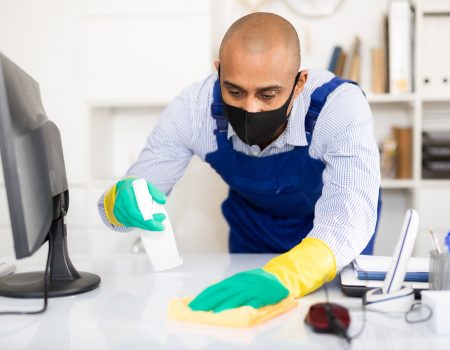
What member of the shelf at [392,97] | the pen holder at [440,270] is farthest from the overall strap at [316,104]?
the shelf at [392,97]

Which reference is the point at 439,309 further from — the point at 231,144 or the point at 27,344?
the point at 231,144

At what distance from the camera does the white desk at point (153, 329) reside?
2.96 feet

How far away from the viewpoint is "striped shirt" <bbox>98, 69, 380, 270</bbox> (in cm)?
130

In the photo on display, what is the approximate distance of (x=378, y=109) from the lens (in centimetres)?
300

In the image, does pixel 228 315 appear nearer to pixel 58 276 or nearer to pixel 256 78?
pixel 58 276

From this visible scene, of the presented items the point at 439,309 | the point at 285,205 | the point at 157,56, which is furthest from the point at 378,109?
the point at 439,309

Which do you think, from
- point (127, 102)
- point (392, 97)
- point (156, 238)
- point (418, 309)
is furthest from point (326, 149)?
point (127, 102)

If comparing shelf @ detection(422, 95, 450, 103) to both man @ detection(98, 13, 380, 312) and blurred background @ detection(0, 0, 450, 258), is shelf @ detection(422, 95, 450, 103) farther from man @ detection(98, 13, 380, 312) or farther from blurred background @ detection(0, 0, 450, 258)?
man @ detection(98, 13, 380, 312)

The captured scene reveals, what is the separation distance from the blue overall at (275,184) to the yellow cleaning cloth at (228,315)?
0.68m

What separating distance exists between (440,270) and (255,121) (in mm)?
574

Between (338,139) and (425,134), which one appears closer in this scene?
(338,139)

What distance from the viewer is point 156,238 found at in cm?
134

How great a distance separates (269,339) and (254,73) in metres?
0.68

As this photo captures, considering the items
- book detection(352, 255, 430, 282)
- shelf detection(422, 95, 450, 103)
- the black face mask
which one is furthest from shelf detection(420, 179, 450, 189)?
book detection(352, 255, 430, 282)
